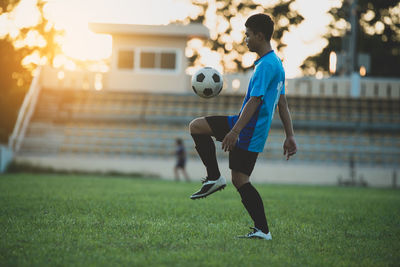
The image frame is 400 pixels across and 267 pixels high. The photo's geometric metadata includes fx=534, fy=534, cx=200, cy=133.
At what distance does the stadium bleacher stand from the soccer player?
18291 millimetres

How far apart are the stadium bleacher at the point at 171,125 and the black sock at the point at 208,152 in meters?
18.1

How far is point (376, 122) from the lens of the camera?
25984mm

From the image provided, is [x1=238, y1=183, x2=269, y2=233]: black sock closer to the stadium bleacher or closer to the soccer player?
the soccer player

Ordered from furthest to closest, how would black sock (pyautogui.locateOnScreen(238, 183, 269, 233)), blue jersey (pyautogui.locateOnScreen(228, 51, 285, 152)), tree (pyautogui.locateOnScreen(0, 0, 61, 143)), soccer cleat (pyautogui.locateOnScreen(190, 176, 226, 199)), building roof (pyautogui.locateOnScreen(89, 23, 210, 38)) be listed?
Answer: tree (pyautogui.locateOnScreen(0, 0, 61, 143)) < building roof (pyautogui.locateOnScreen(89, 23, 210, 38)) < soccer cleat (pyautogui.locateOnScreen(190, 176, 226, 199)) < black sock (pyautogui.locateOnScreen(238, 183, 269, 233)) < blue jersey (pyautogui.locateOnScreen(228, 51, 285, 152))

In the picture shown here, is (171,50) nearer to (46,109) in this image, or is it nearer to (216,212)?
(46,109)

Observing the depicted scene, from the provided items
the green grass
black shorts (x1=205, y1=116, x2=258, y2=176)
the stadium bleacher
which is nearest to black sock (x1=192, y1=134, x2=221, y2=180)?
black shorts (x1=205, y1=116, x2=258, y2=176)

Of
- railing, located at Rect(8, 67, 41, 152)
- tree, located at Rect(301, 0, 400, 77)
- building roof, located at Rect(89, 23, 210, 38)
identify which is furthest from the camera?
tree, located at Rect(301, 0, 400, 77)

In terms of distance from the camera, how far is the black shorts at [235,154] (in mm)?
Answer: 5043

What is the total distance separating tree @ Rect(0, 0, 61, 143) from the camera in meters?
35.8

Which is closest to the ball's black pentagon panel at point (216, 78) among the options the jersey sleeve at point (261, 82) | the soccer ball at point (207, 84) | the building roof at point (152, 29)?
the soccer ball at point (207, 84)

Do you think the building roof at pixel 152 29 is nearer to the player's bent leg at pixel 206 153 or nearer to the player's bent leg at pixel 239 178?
the player's bent leg at pixel 206 153

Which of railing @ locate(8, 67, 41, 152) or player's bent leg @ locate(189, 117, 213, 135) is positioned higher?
player's bent leg @ locate(189, 117, 213, 135)

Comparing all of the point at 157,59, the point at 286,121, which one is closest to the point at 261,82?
the point at 286,121

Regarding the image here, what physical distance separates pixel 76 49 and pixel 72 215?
41721mm
